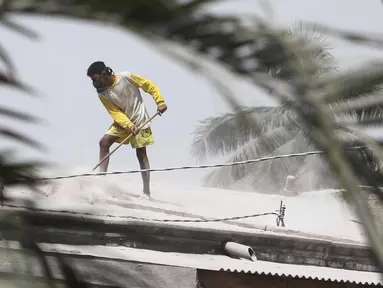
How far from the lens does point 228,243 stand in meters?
6.89

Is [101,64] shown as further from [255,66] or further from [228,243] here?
[255,66]

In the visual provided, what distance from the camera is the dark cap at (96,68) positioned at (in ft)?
25.0

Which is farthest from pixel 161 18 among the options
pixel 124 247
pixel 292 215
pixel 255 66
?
pixel 292 215

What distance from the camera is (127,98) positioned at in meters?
7.96

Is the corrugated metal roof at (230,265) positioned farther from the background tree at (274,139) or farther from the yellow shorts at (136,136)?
the yellow shorts at (136,136)

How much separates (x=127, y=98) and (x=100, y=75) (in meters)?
0.35

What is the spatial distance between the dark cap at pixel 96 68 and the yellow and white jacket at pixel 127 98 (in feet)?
0.71

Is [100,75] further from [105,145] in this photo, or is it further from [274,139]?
[274,139]

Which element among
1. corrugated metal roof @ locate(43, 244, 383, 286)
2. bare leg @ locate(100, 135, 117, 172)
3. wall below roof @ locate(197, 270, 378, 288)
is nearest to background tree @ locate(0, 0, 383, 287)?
corrugated metal roof @ locate(43, 244, 383, 286)

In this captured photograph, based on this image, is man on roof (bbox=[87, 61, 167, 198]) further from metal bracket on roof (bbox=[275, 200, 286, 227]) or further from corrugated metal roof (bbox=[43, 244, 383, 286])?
corrugated metal roof (bbox=[43, 244, 383, 286])

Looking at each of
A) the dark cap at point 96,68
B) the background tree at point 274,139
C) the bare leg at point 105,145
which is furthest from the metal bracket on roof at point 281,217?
the dark cap at point 96,68

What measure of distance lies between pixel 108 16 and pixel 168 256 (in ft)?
16.0

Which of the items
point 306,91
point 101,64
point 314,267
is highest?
point 101,64

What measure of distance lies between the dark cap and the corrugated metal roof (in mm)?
1699
